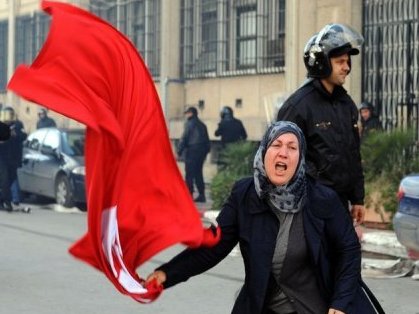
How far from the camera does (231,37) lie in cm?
2748

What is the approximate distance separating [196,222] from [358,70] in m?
18.2

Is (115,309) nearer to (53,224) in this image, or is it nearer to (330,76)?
(330,76)

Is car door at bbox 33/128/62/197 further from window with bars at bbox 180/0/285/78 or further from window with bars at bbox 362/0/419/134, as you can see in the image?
window with bars at bbox 180/0/285/78

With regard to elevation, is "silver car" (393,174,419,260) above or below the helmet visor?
below

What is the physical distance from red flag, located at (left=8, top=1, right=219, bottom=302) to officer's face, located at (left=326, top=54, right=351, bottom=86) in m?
1.96

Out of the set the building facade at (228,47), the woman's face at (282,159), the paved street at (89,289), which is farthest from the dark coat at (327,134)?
the building facade at (228,47)

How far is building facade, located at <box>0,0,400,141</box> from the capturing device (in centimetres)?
2400

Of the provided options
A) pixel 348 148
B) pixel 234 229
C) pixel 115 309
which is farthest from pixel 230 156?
pixel 234 229

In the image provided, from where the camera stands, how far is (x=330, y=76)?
6797 millimetres

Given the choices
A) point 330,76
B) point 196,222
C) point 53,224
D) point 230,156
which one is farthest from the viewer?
point 230,156

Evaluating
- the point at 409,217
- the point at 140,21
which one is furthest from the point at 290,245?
the point at 140,21

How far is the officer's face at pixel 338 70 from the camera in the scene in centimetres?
679

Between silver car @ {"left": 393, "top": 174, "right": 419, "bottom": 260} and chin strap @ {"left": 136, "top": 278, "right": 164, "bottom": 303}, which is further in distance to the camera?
silver car @ {"left": 393, "top": 174, "right": 419, "bottom": 260}

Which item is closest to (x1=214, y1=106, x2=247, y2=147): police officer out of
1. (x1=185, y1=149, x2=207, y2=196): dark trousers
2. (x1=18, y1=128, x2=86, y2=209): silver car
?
(x1=185, y1=149, x2=207, y2=196): dark trousers
